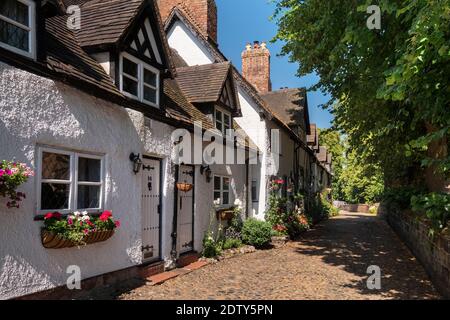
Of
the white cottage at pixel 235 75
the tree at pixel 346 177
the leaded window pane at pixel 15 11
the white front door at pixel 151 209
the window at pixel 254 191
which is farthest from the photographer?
the tree at pixel 346 177

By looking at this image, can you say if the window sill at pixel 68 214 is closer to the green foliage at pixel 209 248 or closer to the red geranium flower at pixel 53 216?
the red geranium flower at pixel 53 216

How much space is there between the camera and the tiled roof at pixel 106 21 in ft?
26.0

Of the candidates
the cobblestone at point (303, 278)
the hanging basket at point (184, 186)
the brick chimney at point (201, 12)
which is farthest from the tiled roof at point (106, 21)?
the brick chimney at point (201, 12)

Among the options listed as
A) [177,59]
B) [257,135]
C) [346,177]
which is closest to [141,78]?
[177,59]

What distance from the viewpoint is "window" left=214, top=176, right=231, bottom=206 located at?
1256 cm

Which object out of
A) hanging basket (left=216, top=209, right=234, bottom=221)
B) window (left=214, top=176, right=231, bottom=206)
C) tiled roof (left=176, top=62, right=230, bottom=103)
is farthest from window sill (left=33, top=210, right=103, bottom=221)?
tiled roof (left=176, top=62, right=230, bottom=103)

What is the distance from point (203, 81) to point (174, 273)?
22.0 ft

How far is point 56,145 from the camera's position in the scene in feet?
20.3

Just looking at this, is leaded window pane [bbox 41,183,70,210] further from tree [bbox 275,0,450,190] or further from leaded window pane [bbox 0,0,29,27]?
tree [bbox 275,0,450,190]

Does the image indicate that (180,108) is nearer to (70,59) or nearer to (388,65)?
(70,59)

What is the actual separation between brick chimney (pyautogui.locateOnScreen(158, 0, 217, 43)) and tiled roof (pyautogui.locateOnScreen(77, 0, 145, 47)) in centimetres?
711

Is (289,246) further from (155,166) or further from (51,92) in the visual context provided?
(51,92)

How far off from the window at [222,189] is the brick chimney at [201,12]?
21.0 ft

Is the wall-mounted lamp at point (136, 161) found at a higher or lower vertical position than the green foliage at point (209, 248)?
higher
